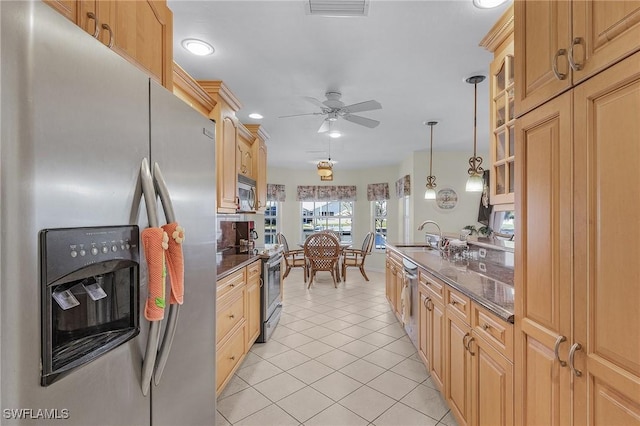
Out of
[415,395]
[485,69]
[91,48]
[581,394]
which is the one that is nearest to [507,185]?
[485,69]

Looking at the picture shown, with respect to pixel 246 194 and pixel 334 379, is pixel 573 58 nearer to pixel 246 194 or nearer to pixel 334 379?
pixel 334 379

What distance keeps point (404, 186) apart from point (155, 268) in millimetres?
5807

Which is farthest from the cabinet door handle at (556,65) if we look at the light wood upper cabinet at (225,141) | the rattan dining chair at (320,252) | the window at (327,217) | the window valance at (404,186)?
the window at (327,217)

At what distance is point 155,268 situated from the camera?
2.83ft

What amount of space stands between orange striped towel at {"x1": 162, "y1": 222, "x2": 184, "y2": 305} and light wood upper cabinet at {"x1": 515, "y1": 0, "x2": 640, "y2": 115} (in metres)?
1.26

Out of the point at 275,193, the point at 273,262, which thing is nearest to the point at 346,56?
the point at 273,262

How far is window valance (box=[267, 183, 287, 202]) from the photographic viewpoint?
750 centimetres

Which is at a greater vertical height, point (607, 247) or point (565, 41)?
point (565, 41)

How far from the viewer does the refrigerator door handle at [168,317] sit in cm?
93

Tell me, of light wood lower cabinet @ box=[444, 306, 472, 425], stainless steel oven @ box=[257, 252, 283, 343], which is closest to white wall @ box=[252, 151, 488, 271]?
stainless steel oven @ box=[257, 252, 283, 343]

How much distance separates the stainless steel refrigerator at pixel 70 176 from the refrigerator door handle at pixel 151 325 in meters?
0.02

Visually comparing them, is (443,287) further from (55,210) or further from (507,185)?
(55,210)

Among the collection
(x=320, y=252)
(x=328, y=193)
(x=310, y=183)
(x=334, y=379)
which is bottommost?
(x=334, y=379)

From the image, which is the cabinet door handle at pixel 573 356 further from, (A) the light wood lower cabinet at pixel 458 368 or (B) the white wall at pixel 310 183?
(B) the white wall at pixel 310 183
